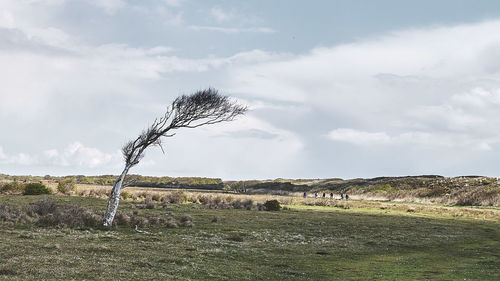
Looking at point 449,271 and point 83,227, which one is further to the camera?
point 83,227

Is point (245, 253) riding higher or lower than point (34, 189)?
→ lower

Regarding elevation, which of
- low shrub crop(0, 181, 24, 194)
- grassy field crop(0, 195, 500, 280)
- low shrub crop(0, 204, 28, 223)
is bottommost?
grassy field crop(0, 195, 500, 280)

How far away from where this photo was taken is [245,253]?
1058 inches

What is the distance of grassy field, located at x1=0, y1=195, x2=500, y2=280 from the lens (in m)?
19.3

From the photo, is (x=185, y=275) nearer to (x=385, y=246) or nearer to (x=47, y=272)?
(x=47, y=272)

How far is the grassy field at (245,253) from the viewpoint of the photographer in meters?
19.3

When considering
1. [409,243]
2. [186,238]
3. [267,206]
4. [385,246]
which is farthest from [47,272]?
[267,206]

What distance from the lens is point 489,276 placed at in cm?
2228

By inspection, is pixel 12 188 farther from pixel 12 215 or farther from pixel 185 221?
pixel 185 221

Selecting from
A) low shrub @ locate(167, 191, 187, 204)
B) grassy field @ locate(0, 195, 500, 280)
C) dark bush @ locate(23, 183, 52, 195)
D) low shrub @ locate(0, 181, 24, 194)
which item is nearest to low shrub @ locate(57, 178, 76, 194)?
low shrub @ locate(0, 181, 24, 194)

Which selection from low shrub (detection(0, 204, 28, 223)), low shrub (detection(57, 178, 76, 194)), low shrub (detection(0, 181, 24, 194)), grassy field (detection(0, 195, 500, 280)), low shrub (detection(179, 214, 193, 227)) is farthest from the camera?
low shrub (detection(57, 178, 76, 194))

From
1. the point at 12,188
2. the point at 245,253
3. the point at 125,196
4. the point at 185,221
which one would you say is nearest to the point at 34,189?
the point at 12,188

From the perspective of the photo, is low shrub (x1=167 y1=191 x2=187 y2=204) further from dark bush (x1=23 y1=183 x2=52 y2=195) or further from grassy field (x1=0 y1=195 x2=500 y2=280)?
grassy field (x1=0 y1=195 x2=500 y2=280)

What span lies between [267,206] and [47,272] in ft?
163
